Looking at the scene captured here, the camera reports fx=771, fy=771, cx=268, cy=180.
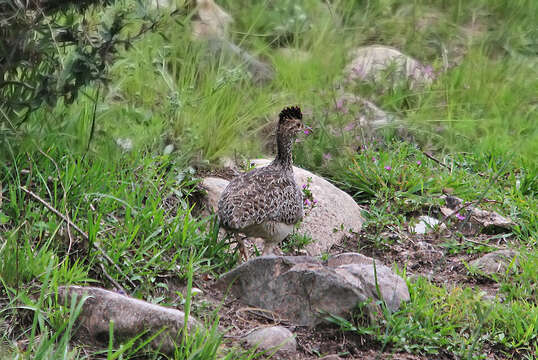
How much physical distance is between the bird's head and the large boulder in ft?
2.49

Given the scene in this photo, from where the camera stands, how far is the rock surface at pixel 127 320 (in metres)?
3.81

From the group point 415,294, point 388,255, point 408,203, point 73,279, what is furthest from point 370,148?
point 73,279

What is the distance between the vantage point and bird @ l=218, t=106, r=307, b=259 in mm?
5219

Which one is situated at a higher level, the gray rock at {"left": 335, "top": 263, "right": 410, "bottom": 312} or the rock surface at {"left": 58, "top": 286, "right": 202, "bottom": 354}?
the rock surface at {"left": 58, "top": 286, "right": 202, "bottom": 354}

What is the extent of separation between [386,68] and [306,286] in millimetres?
5035

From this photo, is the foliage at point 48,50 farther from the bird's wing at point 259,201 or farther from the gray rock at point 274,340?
the gray rock at point 274,340

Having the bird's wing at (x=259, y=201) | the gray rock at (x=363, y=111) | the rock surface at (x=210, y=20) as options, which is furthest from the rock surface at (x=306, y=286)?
the rock surface at (x=210, y=20)

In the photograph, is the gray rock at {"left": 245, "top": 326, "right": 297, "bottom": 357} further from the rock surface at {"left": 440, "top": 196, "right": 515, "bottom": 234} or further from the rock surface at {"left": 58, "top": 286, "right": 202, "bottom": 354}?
the rock surface at {"left": 440, "top": 196, "right": 515, "bottom": 234}

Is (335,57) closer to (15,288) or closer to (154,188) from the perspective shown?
(154,188)

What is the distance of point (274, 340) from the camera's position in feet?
13.6

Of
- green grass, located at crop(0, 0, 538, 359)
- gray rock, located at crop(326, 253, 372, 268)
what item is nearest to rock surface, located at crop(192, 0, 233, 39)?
green grass, located at crop(0, 0, 538, 359)

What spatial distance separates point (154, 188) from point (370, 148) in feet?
8.42

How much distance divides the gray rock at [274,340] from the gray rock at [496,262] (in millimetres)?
2008

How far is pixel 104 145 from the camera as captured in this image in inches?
201
